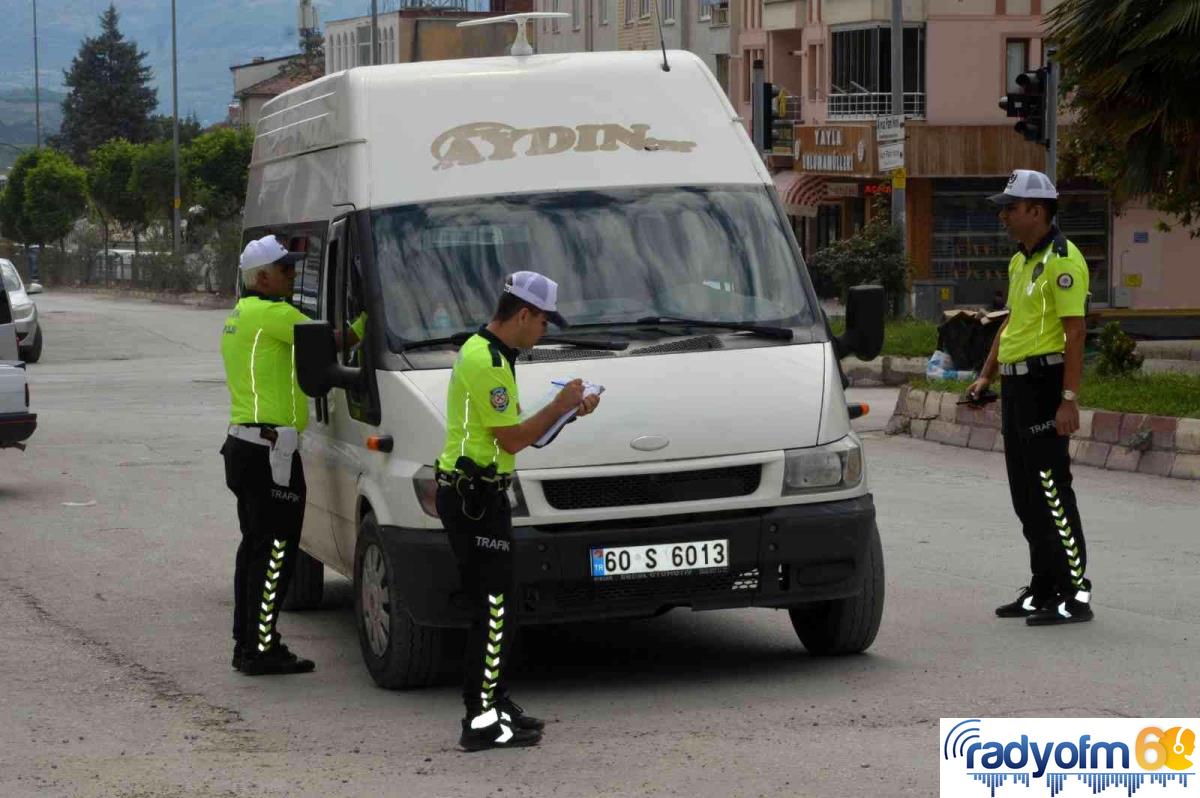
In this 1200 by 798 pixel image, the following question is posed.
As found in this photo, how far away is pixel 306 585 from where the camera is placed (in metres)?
10.6

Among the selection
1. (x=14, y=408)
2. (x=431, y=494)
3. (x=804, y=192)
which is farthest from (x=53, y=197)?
(x=431, y=494)

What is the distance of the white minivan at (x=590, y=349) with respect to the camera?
7820 millimetres

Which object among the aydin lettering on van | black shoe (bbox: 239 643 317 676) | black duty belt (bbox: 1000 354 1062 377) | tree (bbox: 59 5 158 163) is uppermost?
tree (bbox: 59 5 158 163)

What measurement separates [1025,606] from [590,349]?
2667mm

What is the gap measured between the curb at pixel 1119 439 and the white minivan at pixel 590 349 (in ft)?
20.4

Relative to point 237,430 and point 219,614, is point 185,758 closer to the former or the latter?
point 237,430

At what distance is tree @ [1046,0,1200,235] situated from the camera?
17.7m

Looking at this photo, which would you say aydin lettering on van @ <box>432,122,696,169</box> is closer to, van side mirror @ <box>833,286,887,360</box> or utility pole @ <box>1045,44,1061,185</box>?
van side mirror @ <box>833,286,887,360</box>

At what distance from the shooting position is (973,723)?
625 centimetres

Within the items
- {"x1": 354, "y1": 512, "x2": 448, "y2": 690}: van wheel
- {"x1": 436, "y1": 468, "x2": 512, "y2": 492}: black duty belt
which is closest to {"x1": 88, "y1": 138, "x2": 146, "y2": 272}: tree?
{"x1": 354, "y1": 512, "x2": 448, "y2": 690}: van wheel

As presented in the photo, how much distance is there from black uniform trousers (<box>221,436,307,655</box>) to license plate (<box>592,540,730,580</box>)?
1520 millimetres

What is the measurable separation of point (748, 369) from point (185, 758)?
2.53 meters

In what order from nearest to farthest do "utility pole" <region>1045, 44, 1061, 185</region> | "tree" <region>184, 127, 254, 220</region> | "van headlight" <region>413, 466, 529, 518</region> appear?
"van headlight" <region>413, 466, 529, 518</region>
"utility pole" <region>1045, 44, 1061, 185</region>
"tree" <region>184, 127, 254, 220</region>

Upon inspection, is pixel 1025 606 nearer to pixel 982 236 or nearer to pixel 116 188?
pixel 982 236
